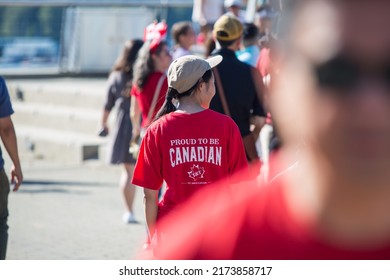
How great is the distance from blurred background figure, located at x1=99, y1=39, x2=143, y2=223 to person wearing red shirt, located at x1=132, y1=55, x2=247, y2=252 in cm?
336

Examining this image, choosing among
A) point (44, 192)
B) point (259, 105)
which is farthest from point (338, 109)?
point (44, 192)

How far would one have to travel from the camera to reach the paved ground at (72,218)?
7.38m

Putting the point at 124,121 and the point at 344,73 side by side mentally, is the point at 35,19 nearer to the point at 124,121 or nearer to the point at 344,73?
the point at 124,121

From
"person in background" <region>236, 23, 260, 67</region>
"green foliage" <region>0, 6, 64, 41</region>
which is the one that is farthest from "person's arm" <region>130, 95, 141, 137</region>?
"green foliage" <region>0, 6, 64, 41</region>

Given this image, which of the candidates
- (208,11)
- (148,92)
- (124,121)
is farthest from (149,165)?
(208,11)

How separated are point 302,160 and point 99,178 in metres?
9.71

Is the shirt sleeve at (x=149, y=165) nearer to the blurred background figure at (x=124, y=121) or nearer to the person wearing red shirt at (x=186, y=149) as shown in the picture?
the person wearing red shirt at (x=186, y=149)

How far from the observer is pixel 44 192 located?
9.98m

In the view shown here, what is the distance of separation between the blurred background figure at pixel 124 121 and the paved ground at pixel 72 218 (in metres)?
0.32

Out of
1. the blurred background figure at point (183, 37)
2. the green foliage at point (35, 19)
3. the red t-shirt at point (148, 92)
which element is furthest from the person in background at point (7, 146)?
the green foliage at point (35, 19)

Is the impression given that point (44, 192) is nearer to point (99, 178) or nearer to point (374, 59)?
point (99, 178)

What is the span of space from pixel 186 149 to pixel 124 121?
3.86 meters

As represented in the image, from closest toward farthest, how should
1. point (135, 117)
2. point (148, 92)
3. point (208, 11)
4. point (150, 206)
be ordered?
point (150, 206) < point (148, 92) < point (135, 117) < point (208, 11)

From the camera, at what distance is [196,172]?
172 inches
